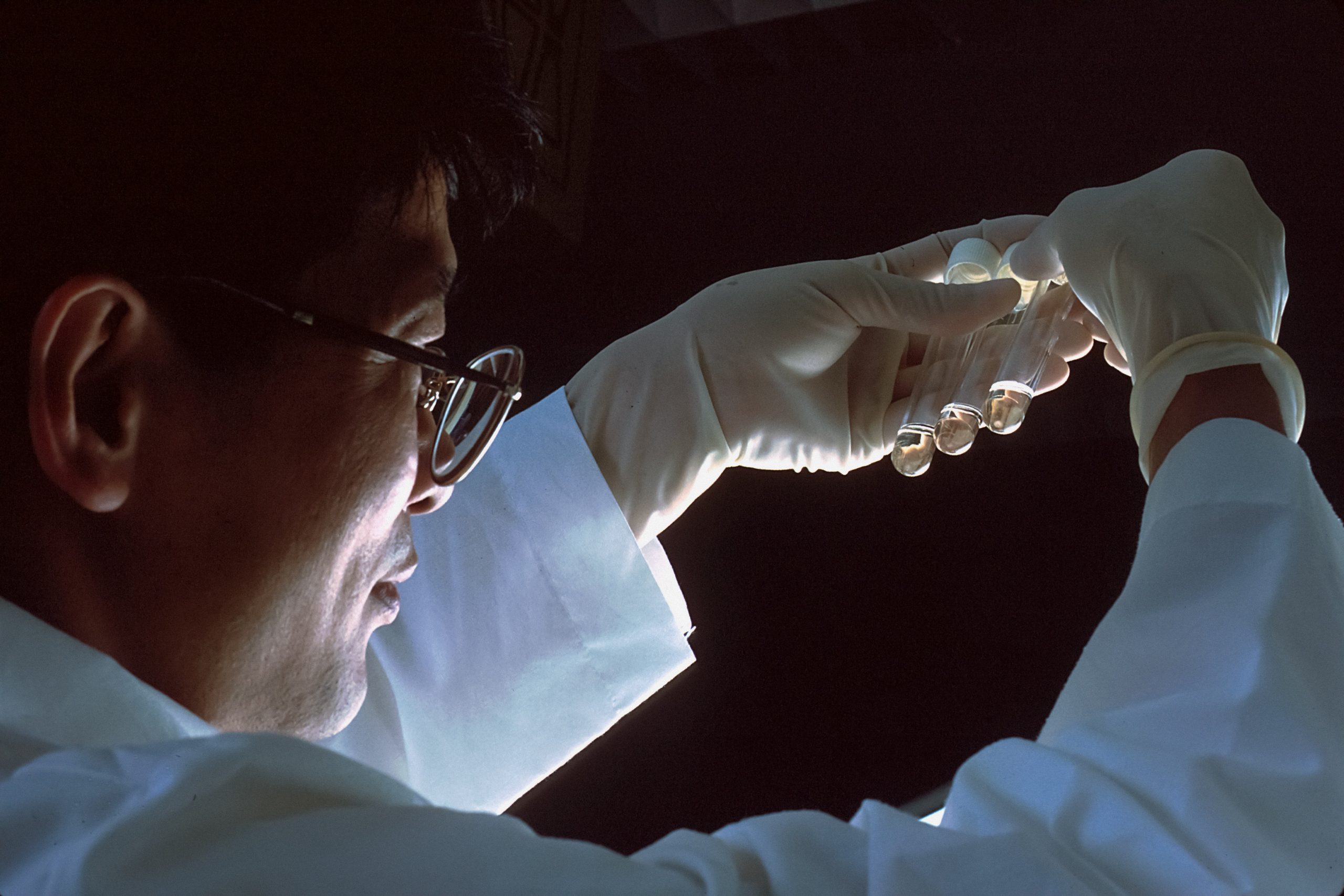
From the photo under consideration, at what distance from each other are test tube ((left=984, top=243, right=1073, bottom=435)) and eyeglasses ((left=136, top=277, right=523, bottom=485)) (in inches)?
15.8

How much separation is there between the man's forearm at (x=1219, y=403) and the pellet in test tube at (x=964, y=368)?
0.17m

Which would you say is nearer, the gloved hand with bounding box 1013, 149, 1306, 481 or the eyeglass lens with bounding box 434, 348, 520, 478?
the gloved hand with bounding box 1013, 149, 1306, 481

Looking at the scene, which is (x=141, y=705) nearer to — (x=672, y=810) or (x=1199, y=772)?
(x=1199, y=772)

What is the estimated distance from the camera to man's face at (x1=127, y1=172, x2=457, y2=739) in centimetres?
69

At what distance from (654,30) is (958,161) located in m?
0.45

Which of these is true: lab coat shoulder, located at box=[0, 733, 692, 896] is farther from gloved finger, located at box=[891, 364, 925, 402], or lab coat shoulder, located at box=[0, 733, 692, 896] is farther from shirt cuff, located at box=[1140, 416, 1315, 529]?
gloved finger, located at box=[891, 364, 925, 402]

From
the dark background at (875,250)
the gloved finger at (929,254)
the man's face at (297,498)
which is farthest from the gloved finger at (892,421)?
the man's face at (297,498)

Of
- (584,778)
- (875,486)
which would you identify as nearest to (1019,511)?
(875,486)

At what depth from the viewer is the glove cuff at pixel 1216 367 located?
74cm

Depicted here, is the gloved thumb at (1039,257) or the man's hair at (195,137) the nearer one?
the man's hair at (195,137)

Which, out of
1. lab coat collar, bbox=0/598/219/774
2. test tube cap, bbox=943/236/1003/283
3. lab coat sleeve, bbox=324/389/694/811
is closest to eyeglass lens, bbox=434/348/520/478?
lab coat sleeve, bbox=324/389/694/811

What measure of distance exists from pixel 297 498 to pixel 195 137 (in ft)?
0.78

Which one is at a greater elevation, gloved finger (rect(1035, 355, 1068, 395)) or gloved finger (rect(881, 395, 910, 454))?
gloved finger (rect(1035, 355, 1068, 395))

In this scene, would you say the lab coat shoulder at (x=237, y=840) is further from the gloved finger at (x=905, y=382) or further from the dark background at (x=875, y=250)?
the dark background at (x=875, y=250)
